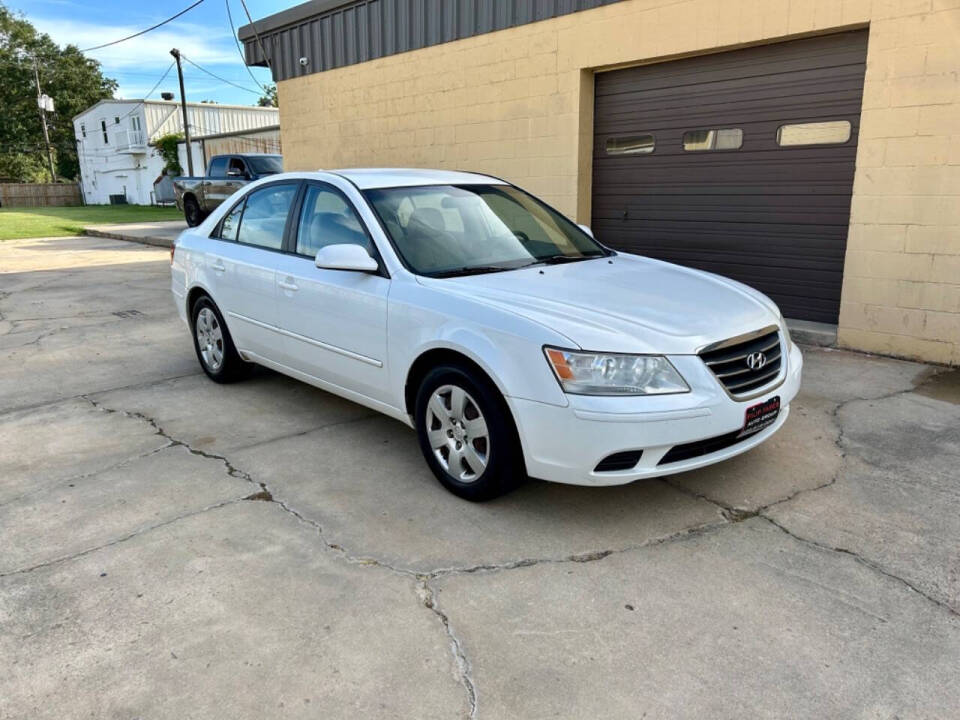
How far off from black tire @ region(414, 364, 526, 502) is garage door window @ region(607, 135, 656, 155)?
17.4 feet

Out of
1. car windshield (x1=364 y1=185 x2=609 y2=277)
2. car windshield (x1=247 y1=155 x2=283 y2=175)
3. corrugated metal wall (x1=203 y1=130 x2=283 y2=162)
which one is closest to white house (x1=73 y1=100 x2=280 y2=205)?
corrugated metal wall (x1=203 y1=130 x2=283 y2=162)

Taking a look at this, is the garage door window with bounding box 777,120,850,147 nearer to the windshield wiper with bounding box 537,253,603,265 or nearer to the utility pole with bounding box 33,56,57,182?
the windshield wiper with bounding box 537,253,603,265

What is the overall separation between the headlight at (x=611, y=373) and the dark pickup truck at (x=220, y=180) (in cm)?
1456

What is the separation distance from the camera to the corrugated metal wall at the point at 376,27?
8.66m

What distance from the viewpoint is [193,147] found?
32.6 meters

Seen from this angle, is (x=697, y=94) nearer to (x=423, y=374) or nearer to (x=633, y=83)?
(x=633, y=83)

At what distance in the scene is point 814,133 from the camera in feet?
21.9

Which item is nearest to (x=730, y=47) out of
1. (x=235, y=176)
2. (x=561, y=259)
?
(x=561, y=259)

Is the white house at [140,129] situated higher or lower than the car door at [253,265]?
higher

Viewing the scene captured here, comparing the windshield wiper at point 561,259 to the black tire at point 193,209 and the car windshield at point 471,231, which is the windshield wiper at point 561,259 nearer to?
the car windshield at point 471,231

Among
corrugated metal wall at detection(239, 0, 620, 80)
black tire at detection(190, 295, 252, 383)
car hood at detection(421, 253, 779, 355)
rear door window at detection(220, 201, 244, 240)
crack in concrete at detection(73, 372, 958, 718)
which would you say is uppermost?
corrugated metal wall at detection(239, 0, 620, 80)

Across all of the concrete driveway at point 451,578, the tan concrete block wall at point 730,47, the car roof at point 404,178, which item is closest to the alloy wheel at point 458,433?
the concrete driveway at point 451,578

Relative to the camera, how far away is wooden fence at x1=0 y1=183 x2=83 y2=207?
43562 mm

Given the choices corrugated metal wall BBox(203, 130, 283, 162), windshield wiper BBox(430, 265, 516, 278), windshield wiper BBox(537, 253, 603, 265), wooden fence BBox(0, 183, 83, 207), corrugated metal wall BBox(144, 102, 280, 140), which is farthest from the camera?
wooden fence BBox(0, 183, 83, 207)
